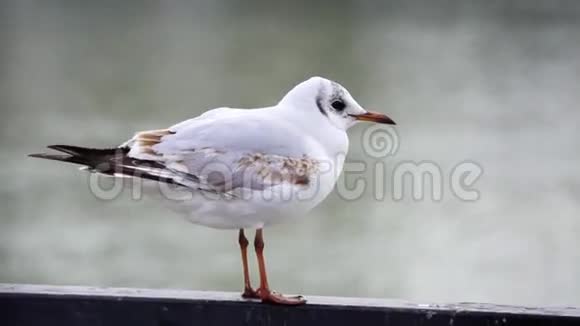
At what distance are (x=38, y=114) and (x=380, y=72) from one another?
3.11 metres

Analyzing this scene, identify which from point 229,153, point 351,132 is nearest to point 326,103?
point 229,153

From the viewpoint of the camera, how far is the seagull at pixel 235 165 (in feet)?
6.85

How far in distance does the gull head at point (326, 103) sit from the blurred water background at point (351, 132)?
250 centimetres

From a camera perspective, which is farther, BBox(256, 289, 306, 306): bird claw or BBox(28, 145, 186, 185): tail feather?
BBox(256, 289, 306, 306): bird claw

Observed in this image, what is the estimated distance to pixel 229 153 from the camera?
2.17 metres

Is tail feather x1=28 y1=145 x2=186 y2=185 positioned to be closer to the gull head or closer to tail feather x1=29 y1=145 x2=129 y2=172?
tail feather x1=29 y1=145 x2=129 y2=172

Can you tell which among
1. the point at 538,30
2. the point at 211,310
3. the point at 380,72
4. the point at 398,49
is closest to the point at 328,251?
the point at 211,310

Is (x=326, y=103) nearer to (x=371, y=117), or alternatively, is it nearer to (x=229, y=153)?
(x=371, y=117)

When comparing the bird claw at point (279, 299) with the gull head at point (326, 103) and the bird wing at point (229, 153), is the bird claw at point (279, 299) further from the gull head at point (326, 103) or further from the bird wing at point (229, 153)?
the gull head at point (326, 103)

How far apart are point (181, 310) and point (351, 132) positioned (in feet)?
15.6

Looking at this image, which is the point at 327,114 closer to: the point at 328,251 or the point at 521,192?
the point at 328,251

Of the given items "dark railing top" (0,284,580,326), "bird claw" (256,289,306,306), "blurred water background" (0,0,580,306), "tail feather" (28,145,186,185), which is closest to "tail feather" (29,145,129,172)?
→ "tail feather" (28,145,186,185)

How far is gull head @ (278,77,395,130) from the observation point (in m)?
2.29

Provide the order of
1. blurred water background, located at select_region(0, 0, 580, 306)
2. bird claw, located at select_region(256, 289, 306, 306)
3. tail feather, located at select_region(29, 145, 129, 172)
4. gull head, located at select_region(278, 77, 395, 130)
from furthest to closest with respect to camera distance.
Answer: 1. blurred water background, located at select_region(0, 0, 580, 306)
2. gull head, located at select_region(278, 77, 395, 130)
3. bird claw, located at select_region(256, 289, 306, 306)
4. tail feather, located at select_region(29, 145, 129, 172)
